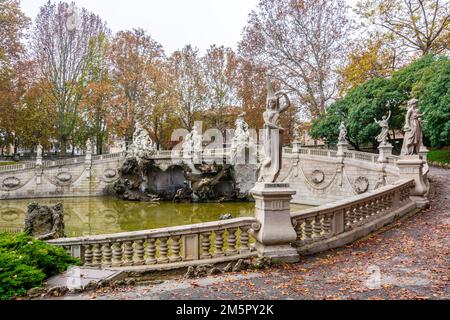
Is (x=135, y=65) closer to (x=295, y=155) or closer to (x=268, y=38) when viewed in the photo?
(x=268, y=38)

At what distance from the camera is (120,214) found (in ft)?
83.6

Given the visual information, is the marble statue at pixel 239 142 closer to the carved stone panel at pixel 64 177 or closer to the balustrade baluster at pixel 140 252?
the carved stone panel at pixel 64 177

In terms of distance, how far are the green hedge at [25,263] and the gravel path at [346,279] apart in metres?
0.70

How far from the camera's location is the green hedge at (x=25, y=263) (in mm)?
5223

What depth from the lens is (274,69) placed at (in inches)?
1337

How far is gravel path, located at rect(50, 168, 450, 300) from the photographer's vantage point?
5.50m

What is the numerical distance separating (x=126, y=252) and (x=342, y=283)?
4.29 m

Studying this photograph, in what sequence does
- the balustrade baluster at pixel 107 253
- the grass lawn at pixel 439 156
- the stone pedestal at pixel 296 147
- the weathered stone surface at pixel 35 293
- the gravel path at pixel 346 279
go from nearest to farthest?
1. the weathered stone surface at pixel 35 293
2. the gravel path at pixel 346 279
3. the balustrade baluster at pixel 107 253
4. the grass lawn at pixel 439 156
5. the stone pedestal at pixel 296 147

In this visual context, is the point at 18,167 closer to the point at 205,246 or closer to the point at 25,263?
the point at 205,246

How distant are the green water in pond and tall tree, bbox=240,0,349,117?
1144 centimetres

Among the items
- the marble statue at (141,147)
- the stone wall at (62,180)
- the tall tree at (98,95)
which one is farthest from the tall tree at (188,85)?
the stone wall at (62,180)

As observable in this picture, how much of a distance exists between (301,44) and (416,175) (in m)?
23.3

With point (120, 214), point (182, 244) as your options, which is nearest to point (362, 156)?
point (120, 214)
